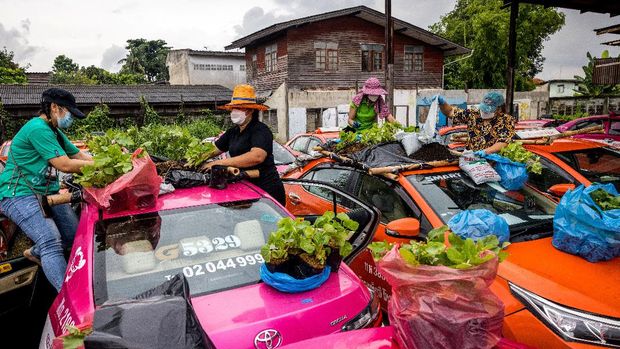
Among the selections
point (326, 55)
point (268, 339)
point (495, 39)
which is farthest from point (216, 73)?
point (268, 339)

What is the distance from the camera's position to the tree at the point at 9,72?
2877cm

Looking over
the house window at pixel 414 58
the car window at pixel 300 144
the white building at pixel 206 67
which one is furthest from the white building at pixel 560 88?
the car window at pixel 300 144

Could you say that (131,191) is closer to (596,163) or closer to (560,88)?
(596,163)

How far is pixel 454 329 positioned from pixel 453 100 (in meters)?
25.6

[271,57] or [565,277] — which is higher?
[271,57]

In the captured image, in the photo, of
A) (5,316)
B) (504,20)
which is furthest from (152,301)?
(504,20)

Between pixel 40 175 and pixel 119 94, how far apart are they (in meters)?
Answer: 20.0

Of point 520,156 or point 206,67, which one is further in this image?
point 206,67

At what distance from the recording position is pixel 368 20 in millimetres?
24219

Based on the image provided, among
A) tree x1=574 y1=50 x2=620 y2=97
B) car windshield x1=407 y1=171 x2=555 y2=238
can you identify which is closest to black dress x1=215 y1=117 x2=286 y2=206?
car windshield x1=407 y1=171 x2=555 y2=238

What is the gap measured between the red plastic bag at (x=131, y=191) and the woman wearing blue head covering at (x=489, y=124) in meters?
3.75

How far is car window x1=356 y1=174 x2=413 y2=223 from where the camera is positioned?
12.3ft

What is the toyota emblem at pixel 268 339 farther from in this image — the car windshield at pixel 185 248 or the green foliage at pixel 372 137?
the green foliage at pixel 372 137

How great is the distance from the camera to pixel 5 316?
3.49 m
